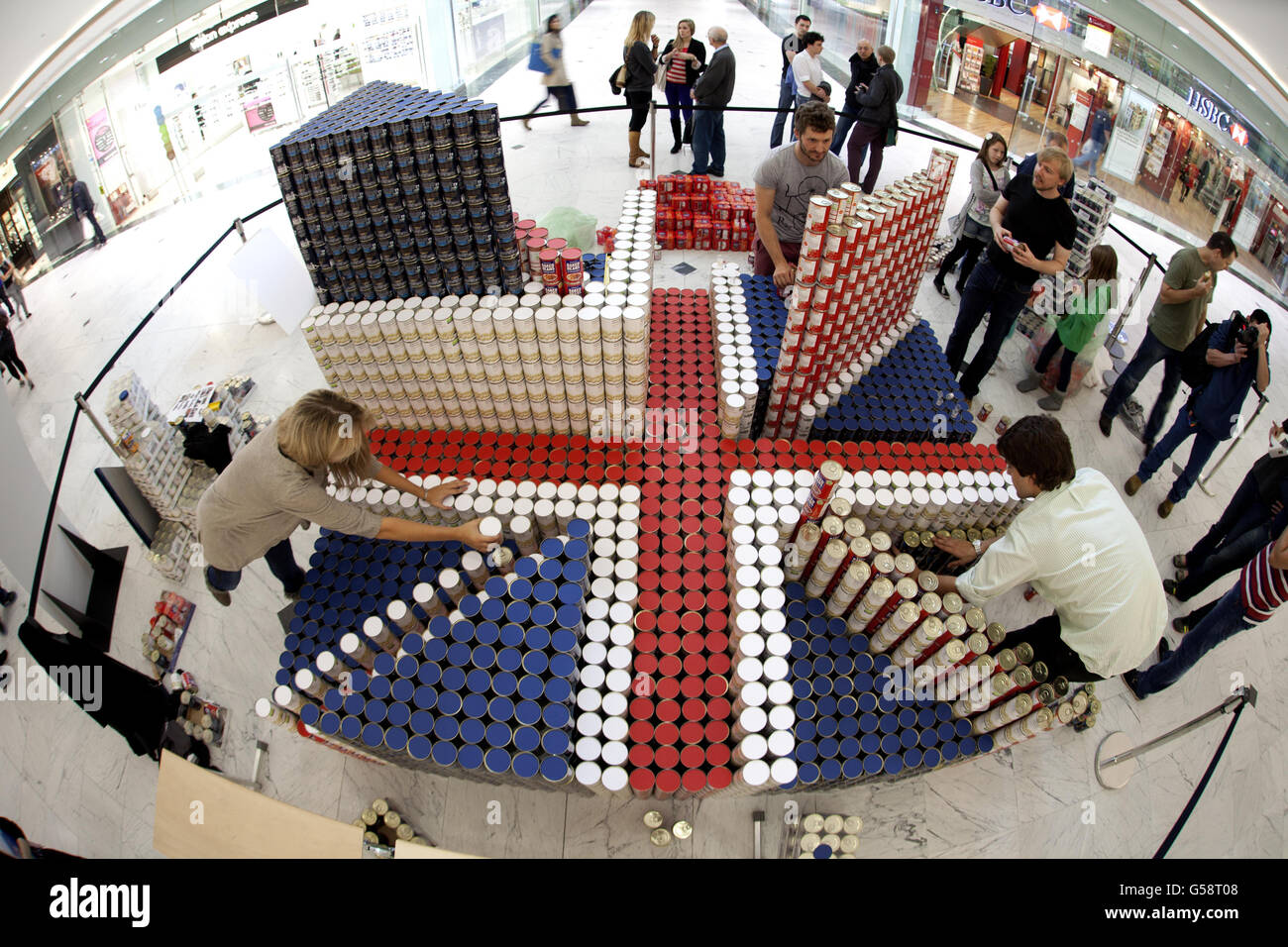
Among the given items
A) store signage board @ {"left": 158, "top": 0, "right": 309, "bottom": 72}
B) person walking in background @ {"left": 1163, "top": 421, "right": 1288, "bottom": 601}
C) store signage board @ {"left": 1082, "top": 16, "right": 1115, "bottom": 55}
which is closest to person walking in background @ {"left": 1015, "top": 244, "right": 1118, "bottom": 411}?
person walking in background @ {"left": 1163, "top": 421, "right": 1288, "bottom": 601}

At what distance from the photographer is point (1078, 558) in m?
2.57

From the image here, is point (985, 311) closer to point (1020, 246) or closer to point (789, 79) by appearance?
point (1020, 246)

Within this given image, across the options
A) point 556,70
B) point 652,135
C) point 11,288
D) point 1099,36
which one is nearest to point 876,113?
point 652,135

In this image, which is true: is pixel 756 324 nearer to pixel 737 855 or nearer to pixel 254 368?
pixel 737 855

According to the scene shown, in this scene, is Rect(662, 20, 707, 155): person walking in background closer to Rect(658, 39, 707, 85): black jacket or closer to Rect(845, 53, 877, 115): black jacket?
Rect(658, 39, 707, 85): black jacket

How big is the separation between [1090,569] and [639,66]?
778 centimetres

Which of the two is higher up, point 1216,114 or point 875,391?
point 1216,114

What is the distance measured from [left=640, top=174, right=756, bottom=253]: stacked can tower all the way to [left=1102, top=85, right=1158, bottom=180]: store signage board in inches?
232

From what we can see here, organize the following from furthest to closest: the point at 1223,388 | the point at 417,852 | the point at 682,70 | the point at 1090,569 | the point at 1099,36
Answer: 1. the point at 1099,36
2. the point at 682,70
3. the point at 1223,388
4. the point at 1090,569
5. the point at 417,852

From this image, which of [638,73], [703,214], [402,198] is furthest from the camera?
[638,73]

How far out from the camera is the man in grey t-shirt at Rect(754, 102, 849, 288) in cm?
416

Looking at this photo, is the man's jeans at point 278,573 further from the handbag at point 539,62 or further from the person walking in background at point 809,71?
the handbag at point 539,62

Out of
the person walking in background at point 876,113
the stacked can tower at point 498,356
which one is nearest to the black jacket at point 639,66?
the person walking in background at point 876,113
